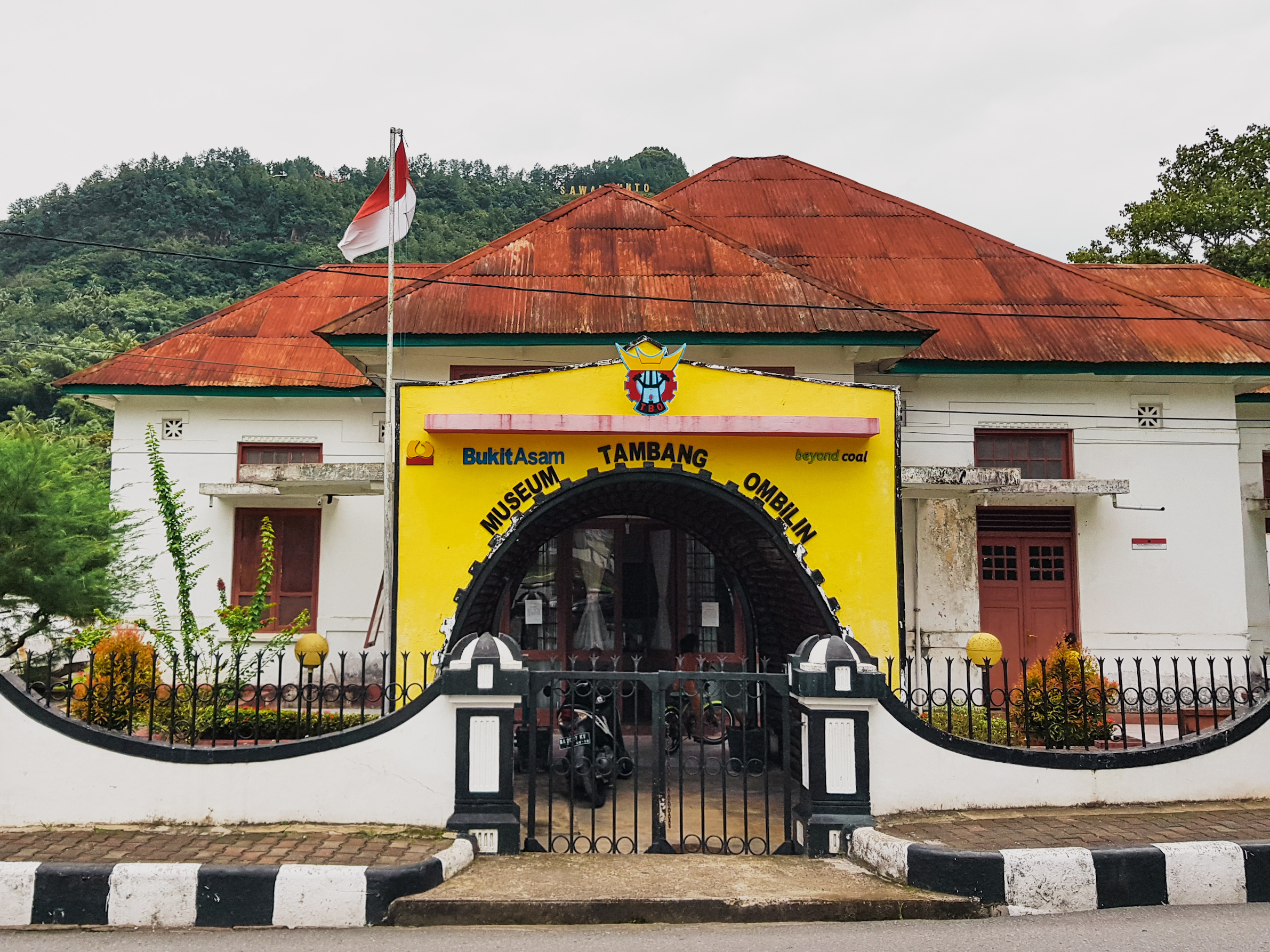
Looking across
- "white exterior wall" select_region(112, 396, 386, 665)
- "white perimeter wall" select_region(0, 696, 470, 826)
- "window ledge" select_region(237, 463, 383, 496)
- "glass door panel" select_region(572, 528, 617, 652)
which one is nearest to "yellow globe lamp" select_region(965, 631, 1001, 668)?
→ "glass door panel" select_region(572, 528, 617, 652)

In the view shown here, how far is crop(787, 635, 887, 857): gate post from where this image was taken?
5863 millimetres

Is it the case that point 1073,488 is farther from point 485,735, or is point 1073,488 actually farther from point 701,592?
point 485,735

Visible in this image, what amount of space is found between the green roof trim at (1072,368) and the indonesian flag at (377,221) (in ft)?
20.5

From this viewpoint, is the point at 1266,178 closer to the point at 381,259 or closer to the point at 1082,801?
the point at 1082,801

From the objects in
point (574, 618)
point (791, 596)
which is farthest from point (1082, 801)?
point (574, 618)

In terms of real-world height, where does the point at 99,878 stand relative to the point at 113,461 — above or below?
below

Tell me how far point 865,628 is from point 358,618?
7389 mm

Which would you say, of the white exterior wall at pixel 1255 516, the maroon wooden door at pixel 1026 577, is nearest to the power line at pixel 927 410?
the white exterior wall at pixel 1255 516

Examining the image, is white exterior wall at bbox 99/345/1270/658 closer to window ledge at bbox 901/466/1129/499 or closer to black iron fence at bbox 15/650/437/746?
window ledge at bbox 901/466/1129/499

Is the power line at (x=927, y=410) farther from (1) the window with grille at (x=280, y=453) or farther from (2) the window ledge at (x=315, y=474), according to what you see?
(2) the window ledge at (x=315, y=474)

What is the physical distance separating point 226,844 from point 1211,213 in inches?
924

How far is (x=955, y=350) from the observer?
11.5 metres

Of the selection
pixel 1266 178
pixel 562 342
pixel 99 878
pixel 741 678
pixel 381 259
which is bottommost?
pixel 99 878

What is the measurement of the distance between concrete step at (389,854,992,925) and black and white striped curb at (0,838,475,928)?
26 centimetres
